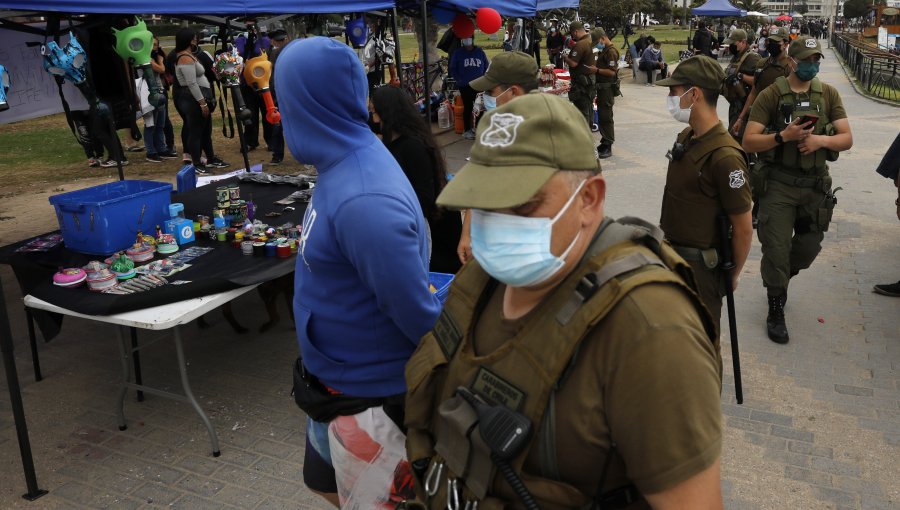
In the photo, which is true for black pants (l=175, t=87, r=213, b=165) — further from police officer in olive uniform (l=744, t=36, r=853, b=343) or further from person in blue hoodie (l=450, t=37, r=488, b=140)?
police officer in olive uniform (l=744, t=36, r=853, b=343)

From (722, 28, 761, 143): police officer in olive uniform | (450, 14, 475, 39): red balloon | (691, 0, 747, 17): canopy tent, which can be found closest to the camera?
(722, 28, 761, 143): police officer in olive uniform

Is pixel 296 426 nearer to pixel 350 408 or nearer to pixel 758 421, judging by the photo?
pixel 350 408

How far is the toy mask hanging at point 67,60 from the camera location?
5.38 meters

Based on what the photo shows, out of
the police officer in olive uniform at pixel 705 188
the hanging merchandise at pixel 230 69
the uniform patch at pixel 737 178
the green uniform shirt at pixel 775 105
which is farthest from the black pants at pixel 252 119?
the uniform patch at pixel 737 178

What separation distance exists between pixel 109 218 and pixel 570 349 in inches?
145

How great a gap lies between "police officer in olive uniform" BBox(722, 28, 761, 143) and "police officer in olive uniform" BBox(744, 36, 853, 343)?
15.8 ft

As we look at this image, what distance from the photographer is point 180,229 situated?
4.50 metres

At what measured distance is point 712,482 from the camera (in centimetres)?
129

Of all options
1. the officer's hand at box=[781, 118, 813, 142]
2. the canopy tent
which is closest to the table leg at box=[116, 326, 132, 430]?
the officer's hand at box=[781, 118, 813, 142]

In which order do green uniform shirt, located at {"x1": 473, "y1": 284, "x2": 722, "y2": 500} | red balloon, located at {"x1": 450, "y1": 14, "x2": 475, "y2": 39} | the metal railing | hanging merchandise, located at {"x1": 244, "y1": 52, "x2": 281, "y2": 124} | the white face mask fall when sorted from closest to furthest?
green uniform shirt, located at {"x1": 473, "y1": 284, "x2": 722, "y2": 500} < the white face mask < hanging merchandise, located at {"x1": 244, "y1": 52, "x2": 281, "y2": 124} < red balloon, located at {"x1": 450, "y1": 14, "x2": 475, "y2": 39} < the metal railing

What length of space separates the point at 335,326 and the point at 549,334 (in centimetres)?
101

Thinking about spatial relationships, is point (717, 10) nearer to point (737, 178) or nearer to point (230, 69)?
point (230, 69)

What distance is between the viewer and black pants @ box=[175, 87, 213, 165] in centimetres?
1033

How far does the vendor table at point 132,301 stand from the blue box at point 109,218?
100 mm
